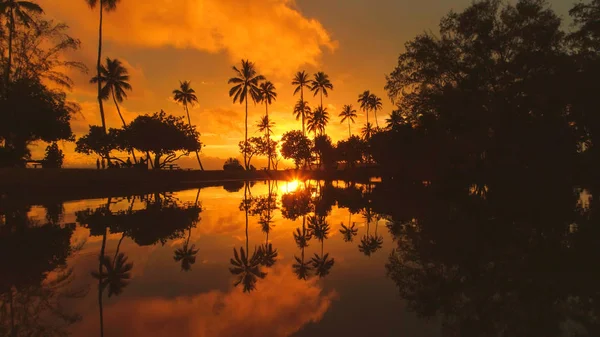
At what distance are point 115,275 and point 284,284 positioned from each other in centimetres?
394

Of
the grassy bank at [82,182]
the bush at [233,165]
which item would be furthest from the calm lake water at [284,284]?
the bush at [233,165]

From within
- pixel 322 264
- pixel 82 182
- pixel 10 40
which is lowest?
pixel 322 264

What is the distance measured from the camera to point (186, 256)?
9.48 meters

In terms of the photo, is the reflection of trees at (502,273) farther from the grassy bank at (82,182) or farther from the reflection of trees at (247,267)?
the grassy bank at (82,182)

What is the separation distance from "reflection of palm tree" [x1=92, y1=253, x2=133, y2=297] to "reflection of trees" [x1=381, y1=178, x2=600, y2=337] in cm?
569

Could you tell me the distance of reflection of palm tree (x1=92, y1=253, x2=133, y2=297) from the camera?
23.1 ft

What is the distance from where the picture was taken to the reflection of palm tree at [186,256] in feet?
28.3

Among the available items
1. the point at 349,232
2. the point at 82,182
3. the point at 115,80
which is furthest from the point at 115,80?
the point at 349,232

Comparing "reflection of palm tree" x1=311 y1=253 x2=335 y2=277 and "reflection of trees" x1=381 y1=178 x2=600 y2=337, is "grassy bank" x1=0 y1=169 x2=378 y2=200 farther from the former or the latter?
"reflection of trees" x1=381 y1=178 x2=600 y2=337

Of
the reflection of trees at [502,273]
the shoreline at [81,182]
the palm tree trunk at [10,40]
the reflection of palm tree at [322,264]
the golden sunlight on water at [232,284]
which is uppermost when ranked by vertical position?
the palm tree trunk at [10,40]

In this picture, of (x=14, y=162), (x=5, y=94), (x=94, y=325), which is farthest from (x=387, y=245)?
(x=5, y=94)

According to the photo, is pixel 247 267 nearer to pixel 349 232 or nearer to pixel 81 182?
pixel 349 232

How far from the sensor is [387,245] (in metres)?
10.7

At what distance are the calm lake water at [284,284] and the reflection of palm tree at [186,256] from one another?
0.09ft
